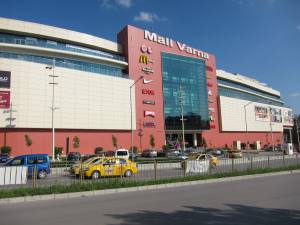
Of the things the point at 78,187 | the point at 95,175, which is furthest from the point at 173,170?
the point at 78,187

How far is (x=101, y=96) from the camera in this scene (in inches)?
2366

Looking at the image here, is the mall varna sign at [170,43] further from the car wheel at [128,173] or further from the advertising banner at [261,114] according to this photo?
the car wheel at [128,173]

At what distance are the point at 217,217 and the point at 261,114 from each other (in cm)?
10258

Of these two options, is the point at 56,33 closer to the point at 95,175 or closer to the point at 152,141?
the point at 152,141

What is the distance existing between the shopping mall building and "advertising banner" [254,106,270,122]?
10.8 m

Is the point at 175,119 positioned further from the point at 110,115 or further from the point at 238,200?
the point at 238,200

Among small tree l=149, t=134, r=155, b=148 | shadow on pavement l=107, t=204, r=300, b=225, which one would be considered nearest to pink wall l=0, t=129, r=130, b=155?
small tree l=149, t=134, r=155, b=148

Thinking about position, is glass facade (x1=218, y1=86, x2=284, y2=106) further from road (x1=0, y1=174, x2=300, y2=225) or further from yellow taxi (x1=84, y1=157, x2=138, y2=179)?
road (x1=0, y1=174, x2=300, y2=225)

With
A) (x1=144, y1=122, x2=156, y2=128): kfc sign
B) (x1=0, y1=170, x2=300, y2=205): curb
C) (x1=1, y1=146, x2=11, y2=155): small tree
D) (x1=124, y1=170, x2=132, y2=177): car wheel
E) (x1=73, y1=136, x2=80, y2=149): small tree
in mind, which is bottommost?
(x1=0, y1=170, x2=300, y2=205): curb

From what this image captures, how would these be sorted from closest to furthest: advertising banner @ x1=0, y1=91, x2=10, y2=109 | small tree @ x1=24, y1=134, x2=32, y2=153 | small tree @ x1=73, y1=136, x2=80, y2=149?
1. advertising banner @ x1=0, y1=91, x2=10, y2=109
2. small tree @ x1=24, y1=134, x2=32, y2=153
3. small tree @ x1=73, y1=136, x2=80, y2=149

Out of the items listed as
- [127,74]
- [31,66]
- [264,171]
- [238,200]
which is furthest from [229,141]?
[238,200]

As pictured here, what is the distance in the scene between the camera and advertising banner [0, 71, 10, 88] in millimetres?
48059

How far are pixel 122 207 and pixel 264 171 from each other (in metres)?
13.9

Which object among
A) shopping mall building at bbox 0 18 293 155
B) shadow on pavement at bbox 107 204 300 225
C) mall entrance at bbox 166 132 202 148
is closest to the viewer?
shadow on pavement at bbox 107 204 300 225
